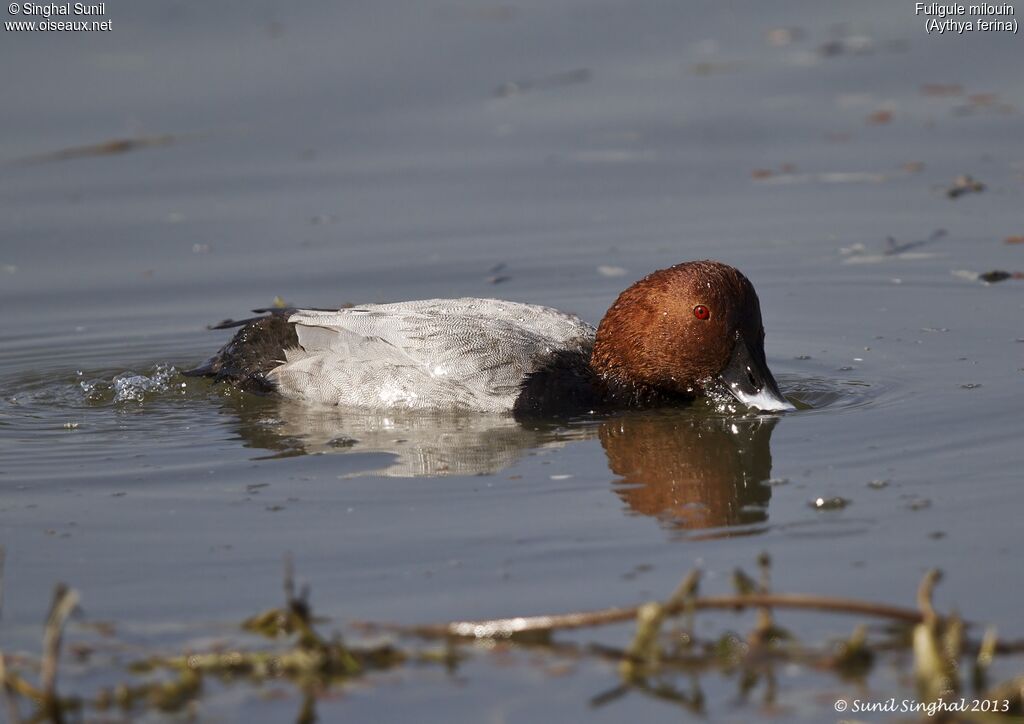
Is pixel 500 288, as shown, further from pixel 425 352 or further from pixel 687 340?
pixel 687 340

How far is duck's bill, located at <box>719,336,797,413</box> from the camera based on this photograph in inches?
309

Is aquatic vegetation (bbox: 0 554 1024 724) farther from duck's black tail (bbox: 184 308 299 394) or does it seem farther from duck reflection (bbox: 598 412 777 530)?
duck's black tail (bbox: 184 308 299 394)

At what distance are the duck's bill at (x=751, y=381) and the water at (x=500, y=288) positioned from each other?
0.16 m

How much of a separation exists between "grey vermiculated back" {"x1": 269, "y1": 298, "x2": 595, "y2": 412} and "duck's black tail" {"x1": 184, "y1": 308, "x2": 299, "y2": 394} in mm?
69

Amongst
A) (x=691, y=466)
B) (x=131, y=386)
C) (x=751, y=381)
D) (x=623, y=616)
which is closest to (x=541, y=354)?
(x=751, y=381)

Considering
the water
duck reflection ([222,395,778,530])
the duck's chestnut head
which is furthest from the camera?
the duck's chestnut head

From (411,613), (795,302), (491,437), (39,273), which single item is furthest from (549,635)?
(39,273)

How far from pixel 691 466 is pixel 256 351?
2814 millimetres

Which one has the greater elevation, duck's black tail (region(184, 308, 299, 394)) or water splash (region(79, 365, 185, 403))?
duck's black tail (region(184, 308, 299, 394))

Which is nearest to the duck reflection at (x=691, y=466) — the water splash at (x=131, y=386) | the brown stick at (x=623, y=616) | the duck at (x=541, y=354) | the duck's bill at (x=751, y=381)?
the duck's bill at (x=751, y=381)

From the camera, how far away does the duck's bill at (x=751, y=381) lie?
7.86 m

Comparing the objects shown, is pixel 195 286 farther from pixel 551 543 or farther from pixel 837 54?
pixel 837 54

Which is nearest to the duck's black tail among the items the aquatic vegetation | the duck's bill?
the duck's bill

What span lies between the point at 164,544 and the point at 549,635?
6.43ft
